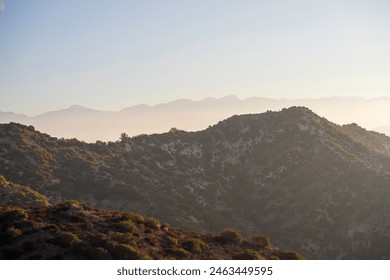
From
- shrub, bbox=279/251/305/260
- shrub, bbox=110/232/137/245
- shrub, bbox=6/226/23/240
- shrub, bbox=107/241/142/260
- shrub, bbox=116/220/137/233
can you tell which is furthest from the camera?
shrub, bbox=279/251/305/260

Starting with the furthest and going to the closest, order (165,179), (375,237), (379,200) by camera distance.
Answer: (165,179) → (379,200) → (375,237)

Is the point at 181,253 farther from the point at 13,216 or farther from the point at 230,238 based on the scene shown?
the point at 13,216

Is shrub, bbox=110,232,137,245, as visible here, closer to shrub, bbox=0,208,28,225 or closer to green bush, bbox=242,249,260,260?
shrub, bbox=0,208,28,225

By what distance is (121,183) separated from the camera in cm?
8900

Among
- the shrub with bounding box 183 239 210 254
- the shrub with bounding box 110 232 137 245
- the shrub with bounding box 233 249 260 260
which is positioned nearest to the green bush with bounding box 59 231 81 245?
the shrub with bounding box 110 232 137 245

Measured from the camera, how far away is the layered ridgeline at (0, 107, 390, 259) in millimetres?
77188

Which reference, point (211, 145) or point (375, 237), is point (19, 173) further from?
point (375, 237)

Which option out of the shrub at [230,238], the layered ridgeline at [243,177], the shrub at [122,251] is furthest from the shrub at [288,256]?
the layered ridgeline at [243,177]

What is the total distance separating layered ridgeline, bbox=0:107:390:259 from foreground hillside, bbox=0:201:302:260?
3847 cm

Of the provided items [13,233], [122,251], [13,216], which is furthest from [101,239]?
[13,216]

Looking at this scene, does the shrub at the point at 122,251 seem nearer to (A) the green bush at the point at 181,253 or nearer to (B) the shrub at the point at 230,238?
(A) the green bush at the point at 181,253

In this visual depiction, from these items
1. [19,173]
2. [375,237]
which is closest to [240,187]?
[375,237]

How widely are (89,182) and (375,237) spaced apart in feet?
191

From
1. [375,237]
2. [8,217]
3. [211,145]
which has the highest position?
[211,145]
